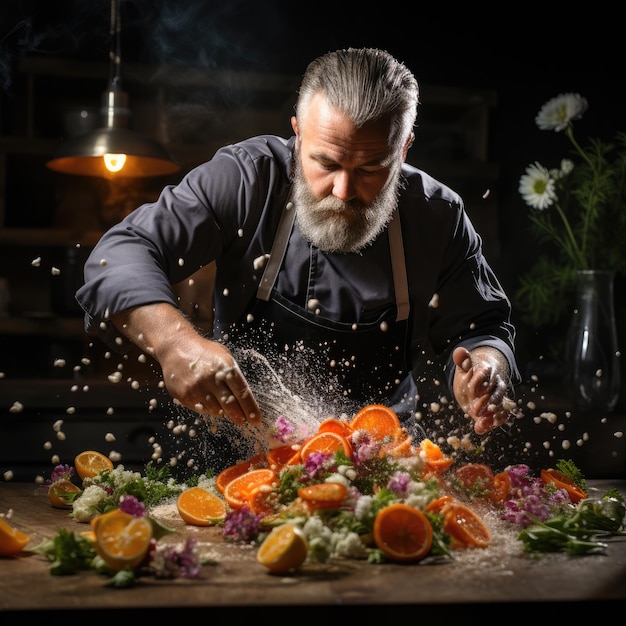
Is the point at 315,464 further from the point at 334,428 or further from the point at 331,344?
the point at 331,344

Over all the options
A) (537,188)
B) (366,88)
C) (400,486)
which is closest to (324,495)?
(400,486)

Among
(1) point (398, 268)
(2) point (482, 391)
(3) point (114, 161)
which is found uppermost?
(3) point (114, 161)

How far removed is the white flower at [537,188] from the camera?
3123 millimetres

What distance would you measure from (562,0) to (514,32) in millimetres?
216

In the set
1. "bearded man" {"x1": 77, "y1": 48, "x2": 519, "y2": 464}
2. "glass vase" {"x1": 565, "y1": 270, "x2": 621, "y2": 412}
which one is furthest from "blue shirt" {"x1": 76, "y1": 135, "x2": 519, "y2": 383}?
"glass vase" {"x1": 565, "y1": 270, "x2": 621, "y2": 412}

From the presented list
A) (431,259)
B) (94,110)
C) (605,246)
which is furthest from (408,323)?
(94,110)

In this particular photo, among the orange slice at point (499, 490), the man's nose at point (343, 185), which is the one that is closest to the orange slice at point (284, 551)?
the orange slice at point (499, 490)

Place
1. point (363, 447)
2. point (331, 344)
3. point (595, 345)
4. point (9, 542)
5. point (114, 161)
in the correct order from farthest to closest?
point (595, 345) < point (114, 161) < point (331, 344) < point (363, 447) < point (9, 542)

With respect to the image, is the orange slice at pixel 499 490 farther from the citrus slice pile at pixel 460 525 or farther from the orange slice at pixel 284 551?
the orange slice at pixel 284 551

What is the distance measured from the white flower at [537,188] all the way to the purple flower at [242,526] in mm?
1905

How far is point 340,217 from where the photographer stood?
2219 millimetres

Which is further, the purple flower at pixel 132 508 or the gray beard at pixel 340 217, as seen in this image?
the gray beard at pixel 340 217

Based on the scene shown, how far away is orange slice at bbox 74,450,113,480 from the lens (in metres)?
1.98

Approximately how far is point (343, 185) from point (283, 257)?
11.9 inches
